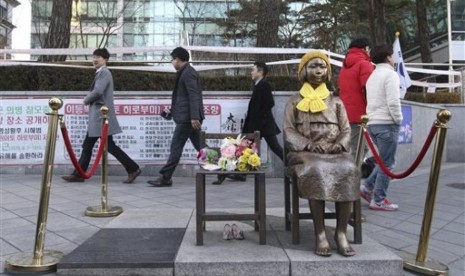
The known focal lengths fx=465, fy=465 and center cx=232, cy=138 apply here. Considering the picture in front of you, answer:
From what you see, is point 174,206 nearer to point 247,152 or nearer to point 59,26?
point 247,152

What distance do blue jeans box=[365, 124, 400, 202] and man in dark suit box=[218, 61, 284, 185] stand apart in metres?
2.06

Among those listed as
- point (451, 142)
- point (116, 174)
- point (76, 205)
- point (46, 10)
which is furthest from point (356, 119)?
point (46, 10)

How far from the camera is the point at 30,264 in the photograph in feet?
12.4

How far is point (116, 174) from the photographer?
8.77 metres

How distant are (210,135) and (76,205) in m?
2.55

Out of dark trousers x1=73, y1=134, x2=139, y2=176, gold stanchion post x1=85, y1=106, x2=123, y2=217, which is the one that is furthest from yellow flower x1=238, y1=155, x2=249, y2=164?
dark trousers x1=73, y1=134, x2=139, y2=176

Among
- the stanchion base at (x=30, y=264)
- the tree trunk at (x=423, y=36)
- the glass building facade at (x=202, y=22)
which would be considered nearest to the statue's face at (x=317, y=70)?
the stanchion base at (x=30, y=264)

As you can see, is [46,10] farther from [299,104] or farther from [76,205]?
[299,104]

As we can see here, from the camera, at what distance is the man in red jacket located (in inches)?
237

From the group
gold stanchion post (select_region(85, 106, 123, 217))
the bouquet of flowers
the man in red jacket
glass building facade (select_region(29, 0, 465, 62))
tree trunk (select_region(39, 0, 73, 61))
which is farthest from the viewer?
glass building facade (select_region(29, 0, 465, 62))

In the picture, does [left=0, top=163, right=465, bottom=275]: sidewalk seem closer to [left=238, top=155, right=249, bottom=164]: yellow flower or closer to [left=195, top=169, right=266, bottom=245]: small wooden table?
[left=195, top=169, right=266, bottom=245]: small wooden table

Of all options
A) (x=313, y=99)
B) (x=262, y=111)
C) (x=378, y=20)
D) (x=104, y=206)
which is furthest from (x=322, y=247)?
(x=378, y=20)

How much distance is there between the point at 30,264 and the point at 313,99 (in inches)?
109

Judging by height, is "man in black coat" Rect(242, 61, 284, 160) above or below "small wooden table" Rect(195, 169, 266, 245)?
above
